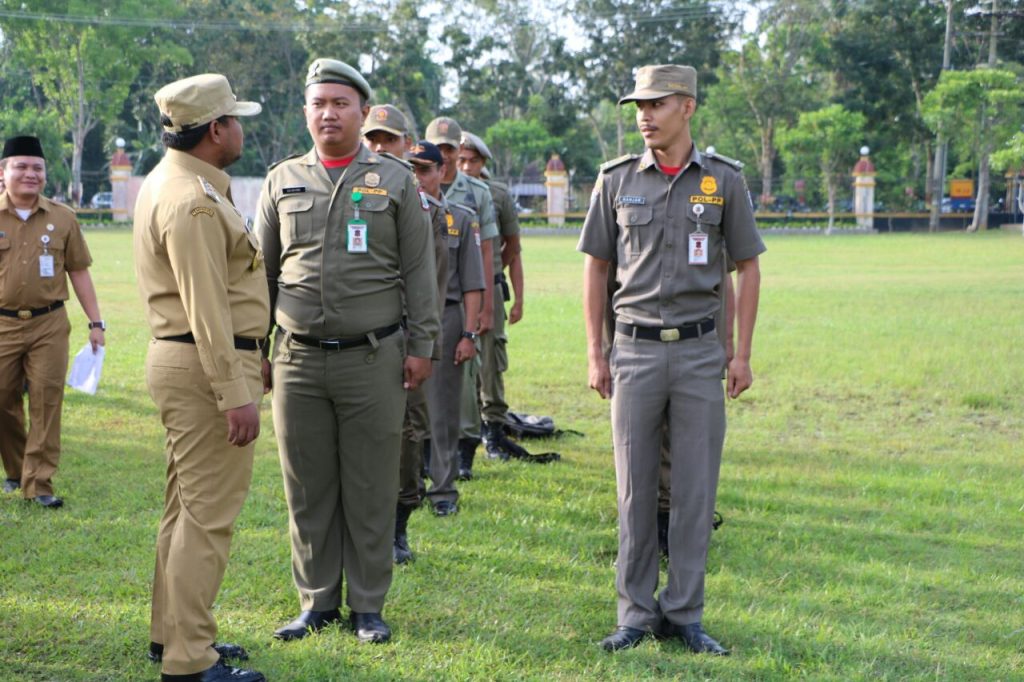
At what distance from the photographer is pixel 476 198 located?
695cm

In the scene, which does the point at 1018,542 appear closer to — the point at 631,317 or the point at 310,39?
the point at 631,317

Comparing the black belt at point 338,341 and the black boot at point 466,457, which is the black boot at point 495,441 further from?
the black belt at point 338,341

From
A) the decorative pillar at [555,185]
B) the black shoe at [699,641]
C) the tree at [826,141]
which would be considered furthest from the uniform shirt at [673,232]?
the decorative pillar at [555,185]

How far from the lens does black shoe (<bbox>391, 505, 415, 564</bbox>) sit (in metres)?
5.36

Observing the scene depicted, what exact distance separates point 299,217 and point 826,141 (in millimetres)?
49741

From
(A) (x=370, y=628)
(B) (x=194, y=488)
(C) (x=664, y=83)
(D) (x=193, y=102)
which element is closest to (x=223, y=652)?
(A) (x=370, y=628)

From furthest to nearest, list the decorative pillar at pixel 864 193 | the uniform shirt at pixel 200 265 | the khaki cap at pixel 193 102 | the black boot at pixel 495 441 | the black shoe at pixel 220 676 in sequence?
the decorative pillar at pixel 864 193 < the black boot at pixel 495 441 < the black shoe at pixel 220 676 < the khaki cap at pixel 193 102 < the uniform shirt at pixel 200 265

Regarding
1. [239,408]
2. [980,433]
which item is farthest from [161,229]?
[980,433]

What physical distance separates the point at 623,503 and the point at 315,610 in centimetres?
131

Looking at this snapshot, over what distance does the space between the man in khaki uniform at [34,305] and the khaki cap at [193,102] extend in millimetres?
3078

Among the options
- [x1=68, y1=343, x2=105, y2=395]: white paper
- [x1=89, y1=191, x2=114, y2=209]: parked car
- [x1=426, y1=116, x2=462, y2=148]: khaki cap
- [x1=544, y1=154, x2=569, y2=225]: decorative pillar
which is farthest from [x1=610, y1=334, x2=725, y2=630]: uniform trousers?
[x1=89, y1=191, x2=114, y2=209]: parked car

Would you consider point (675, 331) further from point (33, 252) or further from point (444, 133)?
point (33, 252)

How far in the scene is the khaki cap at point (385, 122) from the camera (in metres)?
5.88

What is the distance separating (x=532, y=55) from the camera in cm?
6078
